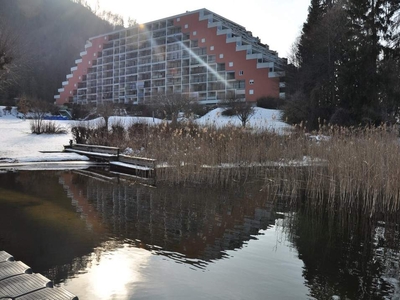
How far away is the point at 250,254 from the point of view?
443cm

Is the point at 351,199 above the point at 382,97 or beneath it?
beneath

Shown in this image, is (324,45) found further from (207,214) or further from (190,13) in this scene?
(190,13)

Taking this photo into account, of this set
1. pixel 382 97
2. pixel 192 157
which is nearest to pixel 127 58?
pixel 382 97

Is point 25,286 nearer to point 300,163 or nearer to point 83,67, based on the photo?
point 300,163

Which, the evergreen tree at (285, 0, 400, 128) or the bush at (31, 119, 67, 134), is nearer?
the bush at (31, 119, 67, 134)

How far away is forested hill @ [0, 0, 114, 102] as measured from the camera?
224ft

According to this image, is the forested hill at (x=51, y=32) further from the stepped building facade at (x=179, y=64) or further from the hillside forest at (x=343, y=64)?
the hillside forest at (x=343, y=64)

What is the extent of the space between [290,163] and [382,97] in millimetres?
16166

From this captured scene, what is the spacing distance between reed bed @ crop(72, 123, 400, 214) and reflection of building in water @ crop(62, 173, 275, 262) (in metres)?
1.10

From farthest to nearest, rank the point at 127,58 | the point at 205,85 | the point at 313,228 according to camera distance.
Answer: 1. the point at 127,58
2. the point at 205,85
3. the point at 313,228

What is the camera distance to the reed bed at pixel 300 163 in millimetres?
6727

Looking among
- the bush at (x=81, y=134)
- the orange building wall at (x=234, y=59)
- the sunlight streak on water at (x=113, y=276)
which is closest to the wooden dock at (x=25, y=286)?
the sunlight streak on water at (x=113, y=276)

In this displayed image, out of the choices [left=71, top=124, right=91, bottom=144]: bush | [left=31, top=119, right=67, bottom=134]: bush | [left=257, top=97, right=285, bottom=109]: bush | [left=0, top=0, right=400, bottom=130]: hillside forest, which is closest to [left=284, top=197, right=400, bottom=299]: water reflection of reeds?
[left=71, top=124, right=91, bottom=144]: bush

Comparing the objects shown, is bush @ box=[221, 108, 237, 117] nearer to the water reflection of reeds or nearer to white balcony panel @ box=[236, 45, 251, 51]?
white balcony panel @ box=[236, 45, 251, 51]
